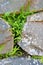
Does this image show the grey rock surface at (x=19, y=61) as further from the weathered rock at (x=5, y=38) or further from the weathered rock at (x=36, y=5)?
the weathered rock at (x=36, y=5)

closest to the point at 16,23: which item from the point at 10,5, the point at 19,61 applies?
the point at 10,5

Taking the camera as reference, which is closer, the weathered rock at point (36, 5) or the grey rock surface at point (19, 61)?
the grey rock surface at point (19, 61)

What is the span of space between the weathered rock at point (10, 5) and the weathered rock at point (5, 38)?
10 centimetres

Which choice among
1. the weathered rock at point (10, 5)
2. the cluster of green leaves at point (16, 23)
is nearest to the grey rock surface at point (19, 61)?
the cluster of green leaves at point (16, 23)

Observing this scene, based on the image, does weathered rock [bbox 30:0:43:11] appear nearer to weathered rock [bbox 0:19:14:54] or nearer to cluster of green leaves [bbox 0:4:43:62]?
cluster of green leaves [bbox 0:4:43:62]

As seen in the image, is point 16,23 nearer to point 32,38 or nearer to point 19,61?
point 32,38

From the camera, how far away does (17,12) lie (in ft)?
7.16

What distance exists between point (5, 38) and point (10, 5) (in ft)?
0.90

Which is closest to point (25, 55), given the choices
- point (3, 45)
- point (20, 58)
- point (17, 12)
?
point (20, 58)

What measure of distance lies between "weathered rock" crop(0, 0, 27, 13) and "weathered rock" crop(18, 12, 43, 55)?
13 cm

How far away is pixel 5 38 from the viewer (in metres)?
2.11

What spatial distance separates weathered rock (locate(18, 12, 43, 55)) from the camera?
214 centimetres

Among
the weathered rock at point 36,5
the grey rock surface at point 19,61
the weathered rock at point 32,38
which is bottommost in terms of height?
the grey rock surface at point 19,61

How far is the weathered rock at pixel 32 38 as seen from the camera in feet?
7.02
